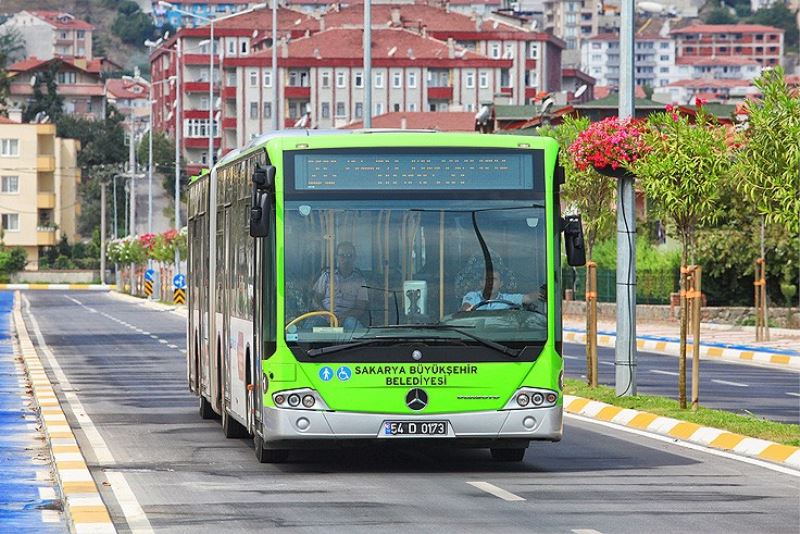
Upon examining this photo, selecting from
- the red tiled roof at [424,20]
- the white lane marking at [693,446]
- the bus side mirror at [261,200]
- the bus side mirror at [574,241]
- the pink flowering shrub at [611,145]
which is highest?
Answer: the red tiled roof at [424,20]

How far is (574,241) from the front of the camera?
15953 millimetres

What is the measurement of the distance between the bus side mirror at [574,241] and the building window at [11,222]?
147m

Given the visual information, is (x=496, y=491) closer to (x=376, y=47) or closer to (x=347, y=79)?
(x=347, y=79)

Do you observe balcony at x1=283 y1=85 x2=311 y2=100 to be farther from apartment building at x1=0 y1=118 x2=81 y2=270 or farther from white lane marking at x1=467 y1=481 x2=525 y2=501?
white lane marking at x1=467 y1=481 x2=525 y2=501

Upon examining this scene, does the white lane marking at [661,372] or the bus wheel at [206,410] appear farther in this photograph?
the white lane marking at [661,372]

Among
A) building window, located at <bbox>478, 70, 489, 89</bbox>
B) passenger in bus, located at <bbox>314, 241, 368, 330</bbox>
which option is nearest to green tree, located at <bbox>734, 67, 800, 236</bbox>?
passenger in bus, located at <bbox>314, 241, 368, 330</bbox>

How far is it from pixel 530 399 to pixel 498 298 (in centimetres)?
85

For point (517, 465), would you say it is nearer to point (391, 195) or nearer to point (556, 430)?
point (556, 430)

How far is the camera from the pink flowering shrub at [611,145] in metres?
22.6

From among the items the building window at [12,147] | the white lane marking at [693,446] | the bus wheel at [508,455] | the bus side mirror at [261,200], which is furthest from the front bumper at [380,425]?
the building window at [12,147]

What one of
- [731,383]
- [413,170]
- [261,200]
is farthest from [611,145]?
[731,383]

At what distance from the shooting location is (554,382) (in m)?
16.0

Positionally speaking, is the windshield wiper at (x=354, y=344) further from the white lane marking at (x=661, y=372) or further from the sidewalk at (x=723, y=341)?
the sidewalk at (x=723, y=341)

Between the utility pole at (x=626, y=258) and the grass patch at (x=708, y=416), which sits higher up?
the utility pole at (x=626, y=258)
